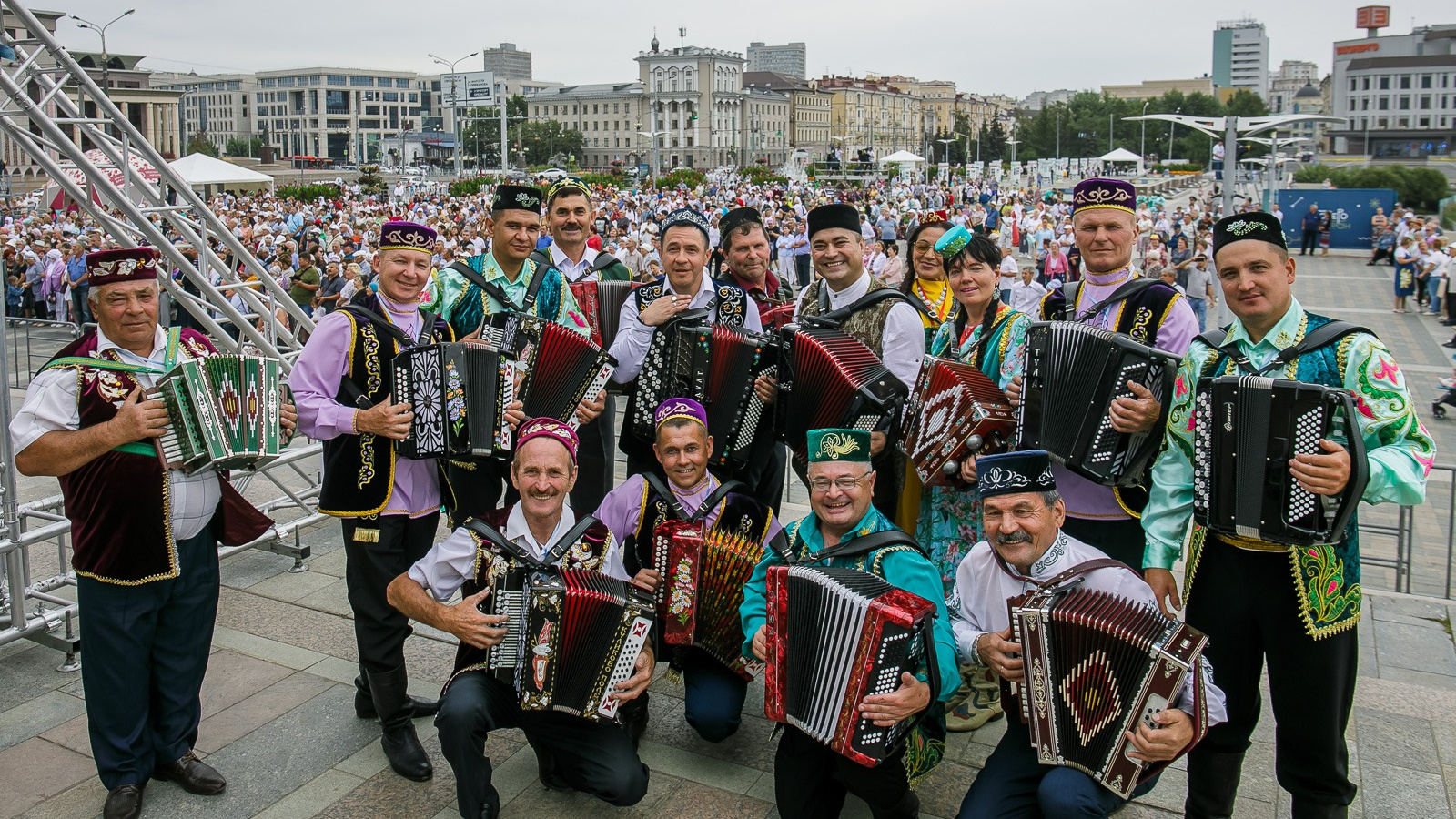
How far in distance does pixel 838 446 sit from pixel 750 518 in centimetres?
89

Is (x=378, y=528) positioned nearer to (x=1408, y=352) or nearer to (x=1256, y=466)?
(x=1256, y=466)

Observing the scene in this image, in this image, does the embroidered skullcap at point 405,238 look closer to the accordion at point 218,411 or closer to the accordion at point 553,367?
the accordion at point 553,367

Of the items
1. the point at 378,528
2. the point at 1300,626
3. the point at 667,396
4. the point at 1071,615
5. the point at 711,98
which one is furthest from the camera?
the point at 711,98

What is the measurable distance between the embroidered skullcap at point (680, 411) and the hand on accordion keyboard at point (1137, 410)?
1964 millimetres

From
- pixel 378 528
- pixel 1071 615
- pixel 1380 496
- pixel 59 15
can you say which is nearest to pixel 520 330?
pixel 378 528

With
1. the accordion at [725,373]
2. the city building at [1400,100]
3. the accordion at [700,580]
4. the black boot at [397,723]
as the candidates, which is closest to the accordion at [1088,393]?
the accordion at [700,580]

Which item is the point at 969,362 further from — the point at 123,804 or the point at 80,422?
the point at 123,804

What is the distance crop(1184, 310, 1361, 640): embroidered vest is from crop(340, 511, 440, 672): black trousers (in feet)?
12.3

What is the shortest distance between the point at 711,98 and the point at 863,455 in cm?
16894

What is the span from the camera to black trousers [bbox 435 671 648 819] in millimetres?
4496

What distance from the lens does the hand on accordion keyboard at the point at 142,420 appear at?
14.4 feet

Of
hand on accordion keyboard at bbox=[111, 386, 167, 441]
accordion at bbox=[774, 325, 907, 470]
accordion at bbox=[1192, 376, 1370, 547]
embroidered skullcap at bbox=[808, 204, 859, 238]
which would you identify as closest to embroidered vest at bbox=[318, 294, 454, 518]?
hand on accordion keyboard at bbox=[111, 386, 167, 441]

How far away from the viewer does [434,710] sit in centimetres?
567

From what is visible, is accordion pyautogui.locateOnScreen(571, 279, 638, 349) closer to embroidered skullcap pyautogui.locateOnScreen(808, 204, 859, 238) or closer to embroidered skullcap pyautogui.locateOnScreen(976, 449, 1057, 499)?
embroidered skullcap pyautogui.locateOnScreen(808, 204, 859, 238)
